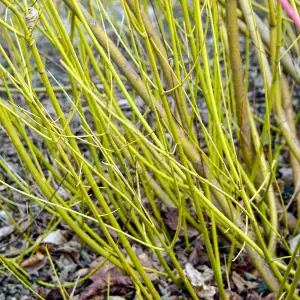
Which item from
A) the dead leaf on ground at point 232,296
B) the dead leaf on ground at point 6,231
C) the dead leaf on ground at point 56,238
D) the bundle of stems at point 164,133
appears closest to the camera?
the bundle of stems at point 164,133

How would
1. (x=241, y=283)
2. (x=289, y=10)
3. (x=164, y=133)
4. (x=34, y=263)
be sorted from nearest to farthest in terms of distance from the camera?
(x=289, y=10) → (x=164, y=133) → (x=241, y=283) → (x=34, y=263)

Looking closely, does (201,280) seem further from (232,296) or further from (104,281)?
(104,281)

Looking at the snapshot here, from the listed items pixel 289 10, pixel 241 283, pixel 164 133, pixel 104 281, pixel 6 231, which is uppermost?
pixel 289 10

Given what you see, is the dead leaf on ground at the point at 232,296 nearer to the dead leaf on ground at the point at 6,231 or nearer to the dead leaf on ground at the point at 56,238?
the dead leaf on ground at the point at 56,238

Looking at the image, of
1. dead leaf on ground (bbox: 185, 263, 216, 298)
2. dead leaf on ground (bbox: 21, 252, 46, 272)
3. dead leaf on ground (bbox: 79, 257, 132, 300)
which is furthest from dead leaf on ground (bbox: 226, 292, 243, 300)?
dead leaf on ground (bbox: 21, 252, 46, 272)

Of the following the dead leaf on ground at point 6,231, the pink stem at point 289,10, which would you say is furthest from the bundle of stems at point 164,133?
the pink stem at point 289,10

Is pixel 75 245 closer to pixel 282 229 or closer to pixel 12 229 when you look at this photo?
pixel 12 229

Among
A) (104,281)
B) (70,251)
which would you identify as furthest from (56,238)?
(104,281)
